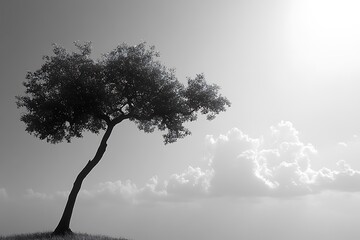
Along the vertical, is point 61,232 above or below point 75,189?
below

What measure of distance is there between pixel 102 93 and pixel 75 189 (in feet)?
31.1

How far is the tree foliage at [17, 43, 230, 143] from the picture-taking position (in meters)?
29.1

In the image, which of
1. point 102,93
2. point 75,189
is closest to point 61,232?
point 75,189

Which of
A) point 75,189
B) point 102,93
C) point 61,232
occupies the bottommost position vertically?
point 61,232

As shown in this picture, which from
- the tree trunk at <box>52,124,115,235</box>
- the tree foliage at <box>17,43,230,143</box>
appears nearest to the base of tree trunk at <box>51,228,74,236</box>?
the tree trunk at <box>52,124,115,235</box>

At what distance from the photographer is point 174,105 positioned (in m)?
30.9

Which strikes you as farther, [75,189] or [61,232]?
[75,189]

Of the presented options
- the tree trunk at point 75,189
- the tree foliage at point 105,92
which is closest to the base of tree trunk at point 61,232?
the tree trunk at point 75,189

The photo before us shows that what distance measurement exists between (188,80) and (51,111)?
14.2m

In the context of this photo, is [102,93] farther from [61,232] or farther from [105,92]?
[61,232]

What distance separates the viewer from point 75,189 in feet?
91.9

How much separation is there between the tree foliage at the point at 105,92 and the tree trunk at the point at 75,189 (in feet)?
8.71

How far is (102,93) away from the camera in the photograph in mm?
29531

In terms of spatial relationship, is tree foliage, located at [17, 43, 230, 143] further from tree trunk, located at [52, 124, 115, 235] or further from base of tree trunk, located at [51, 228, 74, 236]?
base of tree trunk, located at [51, 228, 74, 236]
